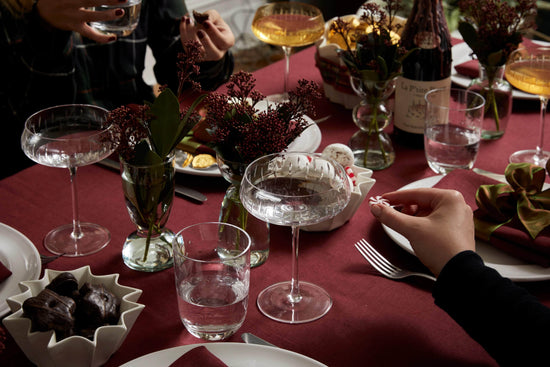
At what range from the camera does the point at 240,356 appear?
795mm

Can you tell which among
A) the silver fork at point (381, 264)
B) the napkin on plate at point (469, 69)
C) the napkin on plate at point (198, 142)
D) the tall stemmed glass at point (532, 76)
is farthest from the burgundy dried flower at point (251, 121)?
the napkin on plate at point (469, 69)

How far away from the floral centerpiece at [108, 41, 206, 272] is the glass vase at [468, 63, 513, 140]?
82cm

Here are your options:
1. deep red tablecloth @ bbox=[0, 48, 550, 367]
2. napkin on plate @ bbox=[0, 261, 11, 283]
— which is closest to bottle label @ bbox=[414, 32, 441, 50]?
deep red tablecloth @ bbox=[0, 48, 550, 367]

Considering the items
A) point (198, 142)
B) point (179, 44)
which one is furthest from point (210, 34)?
point (179, 44)

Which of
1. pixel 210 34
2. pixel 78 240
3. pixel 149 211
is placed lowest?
pixel 78 240

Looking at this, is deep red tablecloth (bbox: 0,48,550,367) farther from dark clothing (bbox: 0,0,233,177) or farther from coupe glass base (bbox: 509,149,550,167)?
dark clothing (bbox: 0,0,233,177)

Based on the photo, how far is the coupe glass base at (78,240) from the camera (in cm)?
107

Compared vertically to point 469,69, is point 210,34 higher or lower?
higher

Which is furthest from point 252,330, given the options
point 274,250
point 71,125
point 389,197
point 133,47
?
point 133,47

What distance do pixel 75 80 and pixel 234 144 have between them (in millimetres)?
974

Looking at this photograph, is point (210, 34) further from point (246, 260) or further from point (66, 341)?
point (66, 341)

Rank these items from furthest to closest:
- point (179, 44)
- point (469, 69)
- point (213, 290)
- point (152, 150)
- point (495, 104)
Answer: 1. point (179, 44)
2. point (469, 69)
3. point (495, 104)
4. point (152, 150)
5. point (213, 290)

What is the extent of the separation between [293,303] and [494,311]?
29cm

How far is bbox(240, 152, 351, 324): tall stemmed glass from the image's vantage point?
2.81ft
